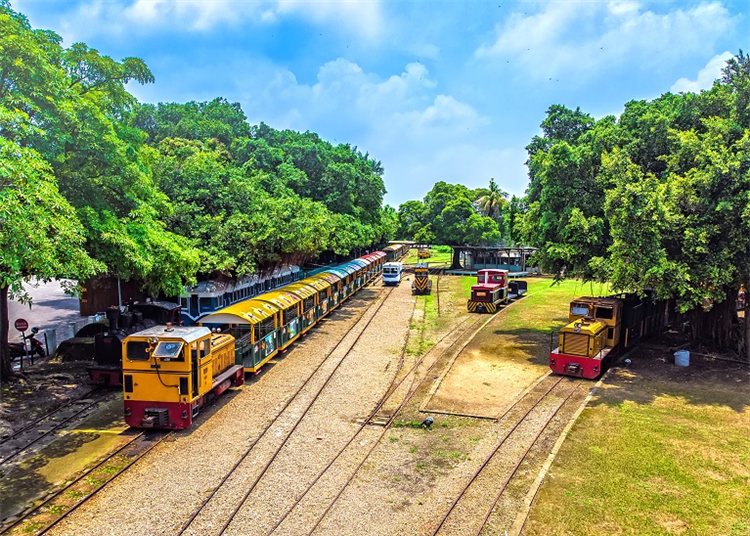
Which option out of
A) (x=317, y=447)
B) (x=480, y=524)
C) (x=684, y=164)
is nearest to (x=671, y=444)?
(x=480, y=524)

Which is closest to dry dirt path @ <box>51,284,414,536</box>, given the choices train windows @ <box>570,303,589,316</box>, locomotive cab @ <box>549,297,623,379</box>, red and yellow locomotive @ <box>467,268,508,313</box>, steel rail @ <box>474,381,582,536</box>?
steel rail @ <box>474,381,582,536</box>

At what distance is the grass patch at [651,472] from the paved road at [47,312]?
25.3 metres

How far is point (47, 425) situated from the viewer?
14766mm


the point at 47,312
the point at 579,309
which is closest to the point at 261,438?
the point at 579,309

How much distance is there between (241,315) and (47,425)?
6699 mm

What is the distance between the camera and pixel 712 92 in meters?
21.3

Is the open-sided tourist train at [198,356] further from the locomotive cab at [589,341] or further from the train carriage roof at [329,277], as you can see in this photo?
the locomotive cab at [589,341]

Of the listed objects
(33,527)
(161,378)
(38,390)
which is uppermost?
(161,378)

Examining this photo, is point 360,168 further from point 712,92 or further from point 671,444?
point 671,444

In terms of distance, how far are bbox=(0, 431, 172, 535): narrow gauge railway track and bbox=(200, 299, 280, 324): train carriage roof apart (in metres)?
5.29

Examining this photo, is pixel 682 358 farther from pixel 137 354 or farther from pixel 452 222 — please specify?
pixel 452 222

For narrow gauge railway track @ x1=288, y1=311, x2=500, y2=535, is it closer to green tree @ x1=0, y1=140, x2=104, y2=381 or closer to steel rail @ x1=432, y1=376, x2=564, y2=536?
steel rail @ x1=432, y1=376, x2=564, y2=536

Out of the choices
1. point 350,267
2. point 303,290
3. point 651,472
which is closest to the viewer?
point 651,472

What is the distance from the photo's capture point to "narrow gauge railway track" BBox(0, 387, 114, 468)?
1307 centimetres
